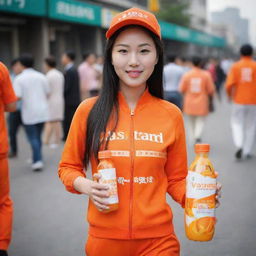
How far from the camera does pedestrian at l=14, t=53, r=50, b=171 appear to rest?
301 inches

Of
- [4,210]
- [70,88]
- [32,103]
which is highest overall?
[70,88]

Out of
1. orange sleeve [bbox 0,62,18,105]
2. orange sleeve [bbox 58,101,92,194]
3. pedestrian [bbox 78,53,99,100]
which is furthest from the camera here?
pedestrian [bbox 78,53,99,100]

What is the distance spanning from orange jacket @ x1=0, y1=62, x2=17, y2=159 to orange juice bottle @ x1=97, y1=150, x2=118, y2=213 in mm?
1919

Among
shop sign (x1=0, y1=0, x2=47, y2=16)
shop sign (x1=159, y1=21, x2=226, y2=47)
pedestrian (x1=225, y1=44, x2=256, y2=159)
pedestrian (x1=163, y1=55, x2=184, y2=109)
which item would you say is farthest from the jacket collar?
shop sign (x1=159, y1=21, x2=226, y2=47)

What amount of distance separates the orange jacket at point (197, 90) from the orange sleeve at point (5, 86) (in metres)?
5.89

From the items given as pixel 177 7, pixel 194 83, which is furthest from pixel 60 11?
pixel 177 7

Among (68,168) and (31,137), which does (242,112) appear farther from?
(68,168)

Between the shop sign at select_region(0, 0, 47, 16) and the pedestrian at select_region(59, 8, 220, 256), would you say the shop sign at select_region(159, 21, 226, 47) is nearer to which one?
the shop sign at select_region(0, 0, 47, 16)

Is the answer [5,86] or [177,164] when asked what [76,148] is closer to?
[177,164]

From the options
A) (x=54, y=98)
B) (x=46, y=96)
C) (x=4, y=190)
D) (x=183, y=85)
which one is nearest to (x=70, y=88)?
(x=54, y=98)

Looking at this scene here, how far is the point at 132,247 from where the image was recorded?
2197 mm

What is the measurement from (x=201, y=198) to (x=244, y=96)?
6341 millimetres

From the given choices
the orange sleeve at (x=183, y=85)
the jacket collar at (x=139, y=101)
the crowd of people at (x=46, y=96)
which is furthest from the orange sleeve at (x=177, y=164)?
the orange sleeve at (x=183, y=85)

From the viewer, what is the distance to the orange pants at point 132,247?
7.19 feet
